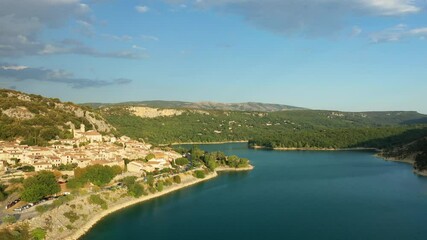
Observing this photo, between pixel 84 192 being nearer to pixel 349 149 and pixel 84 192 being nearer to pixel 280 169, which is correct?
pixel 280 169

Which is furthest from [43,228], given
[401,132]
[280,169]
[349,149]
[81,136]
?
[401,132]

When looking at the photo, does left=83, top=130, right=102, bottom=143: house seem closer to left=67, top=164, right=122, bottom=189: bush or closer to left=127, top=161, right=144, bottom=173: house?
left=127, top=161, right=144, bottom=173: house

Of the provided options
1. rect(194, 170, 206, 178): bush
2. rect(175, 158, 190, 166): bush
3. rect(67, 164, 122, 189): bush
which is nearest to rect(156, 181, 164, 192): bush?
rect(67, 164, 122, 189): bush

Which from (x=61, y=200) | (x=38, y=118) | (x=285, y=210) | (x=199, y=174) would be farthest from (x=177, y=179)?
(x=38, y=118)

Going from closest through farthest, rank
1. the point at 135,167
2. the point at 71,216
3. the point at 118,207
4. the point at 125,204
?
the point at 71,216
the point at 118,207
the point at 125,204
the point at 135,167

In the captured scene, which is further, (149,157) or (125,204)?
(149,157)

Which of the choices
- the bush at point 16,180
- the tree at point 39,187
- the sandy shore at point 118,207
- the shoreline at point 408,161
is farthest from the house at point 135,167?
the shoreline at point 408,161

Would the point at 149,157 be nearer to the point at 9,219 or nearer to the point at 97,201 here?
the point at 97,201
